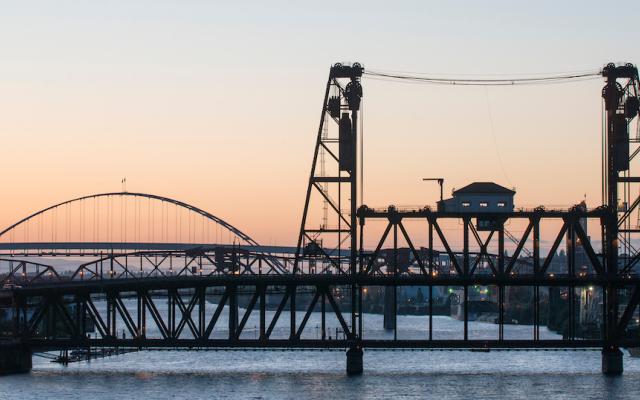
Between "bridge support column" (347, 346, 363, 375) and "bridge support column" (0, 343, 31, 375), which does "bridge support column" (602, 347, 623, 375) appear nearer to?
"bridge support column" (347, 346, 363, 375)

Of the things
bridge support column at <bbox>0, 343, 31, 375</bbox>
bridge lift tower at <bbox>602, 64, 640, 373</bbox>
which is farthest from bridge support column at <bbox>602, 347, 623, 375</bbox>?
bridge support column at <bbox>0, 343, 31, 375</bbox>

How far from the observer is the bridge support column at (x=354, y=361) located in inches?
4360

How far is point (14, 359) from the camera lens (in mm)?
114375

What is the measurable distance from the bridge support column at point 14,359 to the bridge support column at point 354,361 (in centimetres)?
2781

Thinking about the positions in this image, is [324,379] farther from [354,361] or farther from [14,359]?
[14,359]

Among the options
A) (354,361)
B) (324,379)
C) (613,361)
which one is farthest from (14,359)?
(613,361)

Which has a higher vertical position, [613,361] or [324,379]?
[613,361]

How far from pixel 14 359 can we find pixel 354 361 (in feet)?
95.3

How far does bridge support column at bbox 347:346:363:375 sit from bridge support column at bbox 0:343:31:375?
2781cm

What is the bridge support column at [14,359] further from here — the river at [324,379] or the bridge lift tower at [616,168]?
the bridge lift tower at [616,168]

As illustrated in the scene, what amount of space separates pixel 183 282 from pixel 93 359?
2690cm

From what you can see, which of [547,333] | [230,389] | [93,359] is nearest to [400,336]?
[547,333]

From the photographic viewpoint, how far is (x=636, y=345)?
109 metres

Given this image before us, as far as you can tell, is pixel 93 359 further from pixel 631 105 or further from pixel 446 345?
pixel 631 105
